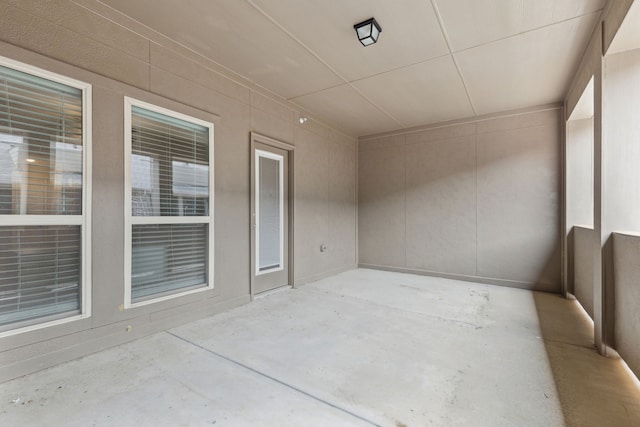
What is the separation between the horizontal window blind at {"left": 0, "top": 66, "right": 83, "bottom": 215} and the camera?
7.22 ft

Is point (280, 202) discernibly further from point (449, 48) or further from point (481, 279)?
point (481, 279)

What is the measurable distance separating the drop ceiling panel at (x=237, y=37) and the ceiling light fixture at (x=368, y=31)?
0.69 meters

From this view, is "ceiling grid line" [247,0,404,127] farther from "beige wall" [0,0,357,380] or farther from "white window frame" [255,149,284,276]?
"beige wall" [0,0,357,380]

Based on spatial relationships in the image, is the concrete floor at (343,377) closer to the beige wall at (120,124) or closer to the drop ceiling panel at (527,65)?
the beige wall at (120,124)

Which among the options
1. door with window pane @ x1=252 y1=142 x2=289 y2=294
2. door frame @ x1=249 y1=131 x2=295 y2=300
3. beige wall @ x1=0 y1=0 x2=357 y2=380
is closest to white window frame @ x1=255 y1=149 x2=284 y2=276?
door with window pane @ x1=252 y1=142 x2=289 y2=294

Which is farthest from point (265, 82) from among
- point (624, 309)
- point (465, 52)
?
point (624, 309)

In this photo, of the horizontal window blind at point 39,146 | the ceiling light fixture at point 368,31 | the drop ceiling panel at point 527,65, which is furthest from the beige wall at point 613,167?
the horizontal window blind at point 39,146

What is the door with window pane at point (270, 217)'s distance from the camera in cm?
427

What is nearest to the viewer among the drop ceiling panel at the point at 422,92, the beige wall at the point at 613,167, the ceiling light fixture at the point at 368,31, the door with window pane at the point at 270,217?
the beige wall at the point at 613,167

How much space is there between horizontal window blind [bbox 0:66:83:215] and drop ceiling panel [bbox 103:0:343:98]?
1.02 metres

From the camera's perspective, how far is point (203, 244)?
355 cm

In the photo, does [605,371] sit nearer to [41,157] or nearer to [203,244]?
[203,244]

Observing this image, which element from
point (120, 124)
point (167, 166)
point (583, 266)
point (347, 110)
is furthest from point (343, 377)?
point (347, 110)

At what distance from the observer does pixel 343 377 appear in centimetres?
223
